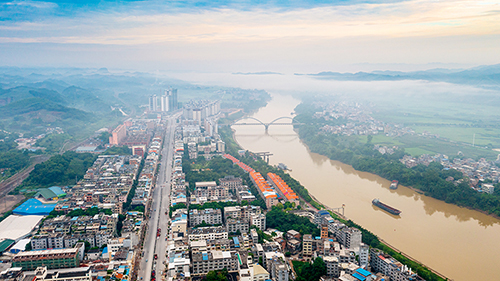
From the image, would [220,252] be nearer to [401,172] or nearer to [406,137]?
[401,172]

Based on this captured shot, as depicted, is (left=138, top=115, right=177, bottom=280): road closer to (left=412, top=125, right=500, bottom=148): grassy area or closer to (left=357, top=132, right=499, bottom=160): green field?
(left=357, top=132, right=499, bottom=160): green field

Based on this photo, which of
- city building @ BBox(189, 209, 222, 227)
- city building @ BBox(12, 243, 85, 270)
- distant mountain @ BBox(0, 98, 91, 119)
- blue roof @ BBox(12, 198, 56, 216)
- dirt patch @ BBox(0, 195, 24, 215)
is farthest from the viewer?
distant mountain @ BBox(0, 98, 91, 119)

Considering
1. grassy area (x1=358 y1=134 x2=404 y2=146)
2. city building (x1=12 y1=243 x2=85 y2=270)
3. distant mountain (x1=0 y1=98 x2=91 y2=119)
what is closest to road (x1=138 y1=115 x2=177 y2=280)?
city building (x1=12 y1=243 x2=85 y2=270)

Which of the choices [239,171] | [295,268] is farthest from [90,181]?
[295,268]

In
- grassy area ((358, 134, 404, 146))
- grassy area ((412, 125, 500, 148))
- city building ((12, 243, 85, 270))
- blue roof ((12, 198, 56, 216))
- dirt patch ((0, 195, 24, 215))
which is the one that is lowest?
dirt patch ((0, 195, 24, 215))

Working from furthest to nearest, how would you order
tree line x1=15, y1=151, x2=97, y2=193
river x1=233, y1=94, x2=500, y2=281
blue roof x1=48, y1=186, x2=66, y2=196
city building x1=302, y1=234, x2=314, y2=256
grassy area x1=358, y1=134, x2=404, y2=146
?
grassy area x1=358, y1=134, x2=404, y2=146
tree line x1=15, y1=151, x2=97, y2=193
blue roof x1=48, y1=186, x2=66, y2=196
river x1=233, y1=94, x2=500, y2=281
city building x1=302, y1=234, x2=314, y2=256

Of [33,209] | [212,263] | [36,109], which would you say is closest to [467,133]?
[212,263]

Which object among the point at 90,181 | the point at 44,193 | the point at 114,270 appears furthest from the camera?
the point at 90,181
